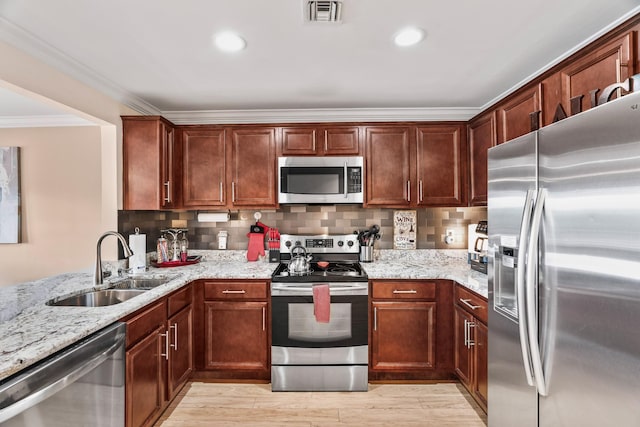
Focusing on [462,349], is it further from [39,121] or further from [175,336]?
[39,121]

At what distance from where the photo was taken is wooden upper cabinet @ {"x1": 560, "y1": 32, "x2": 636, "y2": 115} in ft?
4.87

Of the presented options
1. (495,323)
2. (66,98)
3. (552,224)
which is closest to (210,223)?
(66,98)

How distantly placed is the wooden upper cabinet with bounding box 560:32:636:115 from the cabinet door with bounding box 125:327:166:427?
2.78 meters

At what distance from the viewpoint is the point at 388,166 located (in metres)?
3.06

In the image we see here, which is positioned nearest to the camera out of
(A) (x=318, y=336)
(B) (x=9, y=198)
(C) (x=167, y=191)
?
(A) (x=318, y=336)

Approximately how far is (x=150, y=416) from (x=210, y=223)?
1.82 meters

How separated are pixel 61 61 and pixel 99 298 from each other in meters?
1.58

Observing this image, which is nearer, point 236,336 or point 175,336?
point 175,336

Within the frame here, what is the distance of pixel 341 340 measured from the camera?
2.61 meters

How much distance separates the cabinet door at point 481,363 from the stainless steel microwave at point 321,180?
144 centimetres

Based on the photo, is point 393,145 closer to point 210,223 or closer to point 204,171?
point 204,171

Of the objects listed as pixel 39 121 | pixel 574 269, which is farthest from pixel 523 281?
pixel 39 121

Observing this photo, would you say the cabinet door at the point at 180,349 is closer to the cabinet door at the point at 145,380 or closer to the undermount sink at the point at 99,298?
the cabinet door at the point at 145,380

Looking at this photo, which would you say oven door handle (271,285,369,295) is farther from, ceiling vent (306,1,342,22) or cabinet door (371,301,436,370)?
ceiling vent (306,1,342,22)
